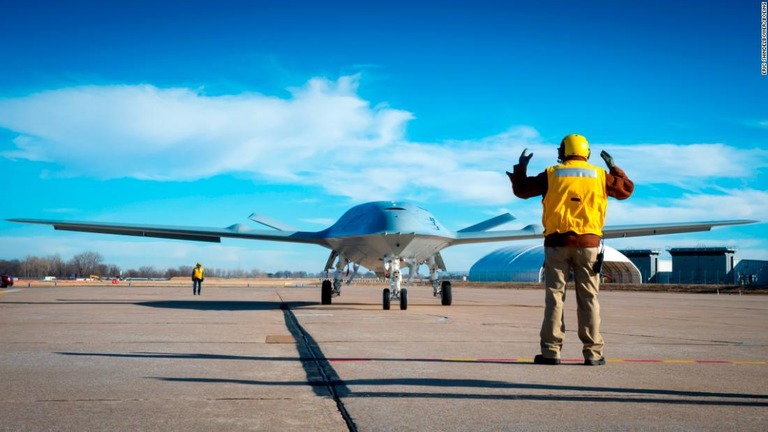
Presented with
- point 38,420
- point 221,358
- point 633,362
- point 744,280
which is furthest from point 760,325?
point 744,280

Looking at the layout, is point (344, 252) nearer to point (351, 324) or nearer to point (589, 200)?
point (351, 324)

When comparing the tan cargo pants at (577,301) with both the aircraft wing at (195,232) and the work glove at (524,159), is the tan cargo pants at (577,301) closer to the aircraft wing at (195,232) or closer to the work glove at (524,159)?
the work glove at (524,159)

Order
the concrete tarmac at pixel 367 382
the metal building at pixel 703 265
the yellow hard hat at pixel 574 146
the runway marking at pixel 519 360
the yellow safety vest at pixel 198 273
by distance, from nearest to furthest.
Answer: the concrete tarmac at pixel 367 382 → the runway marking at pixel 519 360 → the yellow hard hat at pixel 574 146 → the yellow safety vest at pixel 198 273 → the metal building at pixel 703 265

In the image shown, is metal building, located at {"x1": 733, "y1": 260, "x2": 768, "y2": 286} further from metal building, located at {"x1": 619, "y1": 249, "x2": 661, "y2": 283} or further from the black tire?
the black tire

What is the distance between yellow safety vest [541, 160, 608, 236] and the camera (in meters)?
7.03

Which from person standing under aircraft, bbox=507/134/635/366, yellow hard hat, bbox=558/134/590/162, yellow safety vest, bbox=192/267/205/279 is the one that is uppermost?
yellow hard hat, bbox=558/134/590/162

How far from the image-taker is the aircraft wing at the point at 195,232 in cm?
2110

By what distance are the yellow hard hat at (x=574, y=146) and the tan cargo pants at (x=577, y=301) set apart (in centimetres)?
106

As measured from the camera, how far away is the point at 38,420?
402 centimetres

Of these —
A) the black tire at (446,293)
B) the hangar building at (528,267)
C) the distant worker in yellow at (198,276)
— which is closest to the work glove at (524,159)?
the black tire at (446,293)

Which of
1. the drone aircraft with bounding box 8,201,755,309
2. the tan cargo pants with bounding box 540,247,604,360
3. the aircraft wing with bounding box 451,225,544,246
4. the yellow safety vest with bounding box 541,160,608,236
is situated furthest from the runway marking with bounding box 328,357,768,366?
the aircraft wing with bounding box 451,225,544,246

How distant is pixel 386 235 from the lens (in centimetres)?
1730

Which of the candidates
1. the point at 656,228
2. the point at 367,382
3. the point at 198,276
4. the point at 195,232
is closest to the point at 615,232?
the point at 656,228

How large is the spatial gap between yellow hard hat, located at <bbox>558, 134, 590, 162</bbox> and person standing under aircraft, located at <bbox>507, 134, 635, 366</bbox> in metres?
0.13
